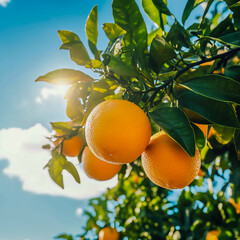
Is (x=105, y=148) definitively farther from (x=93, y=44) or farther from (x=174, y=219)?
(x=174, y=219)

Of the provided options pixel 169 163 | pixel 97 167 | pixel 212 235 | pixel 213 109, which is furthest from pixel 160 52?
pixel 212 235

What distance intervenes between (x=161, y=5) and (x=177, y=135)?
540 millimetres

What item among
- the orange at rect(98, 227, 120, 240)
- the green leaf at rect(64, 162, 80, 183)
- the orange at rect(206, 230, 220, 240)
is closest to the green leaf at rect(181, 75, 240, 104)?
the green leaf at rect(64, 162, 80, 183)

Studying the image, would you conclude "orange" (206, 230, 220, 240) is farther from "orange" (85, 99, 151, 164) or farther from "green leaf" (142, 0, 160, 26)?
"green leaf" (142, 0, 160, 26)

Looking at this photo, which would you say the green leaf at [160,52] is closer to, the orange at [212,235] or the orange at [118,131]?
the orange at [118,131]

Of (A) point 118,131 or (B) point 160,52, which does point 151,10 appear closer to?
(B) point 160,52

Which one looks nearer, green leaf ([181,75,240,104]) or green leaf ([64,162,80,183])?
green leaf ([181,75,240,104])

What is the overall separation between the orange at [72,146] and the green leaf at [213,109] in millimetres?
785

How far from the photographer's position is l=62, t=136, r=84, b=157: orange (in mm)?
1391

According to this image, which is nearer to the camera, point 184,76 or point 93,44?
point 93,44

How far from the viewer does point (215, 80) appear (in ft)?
2.44

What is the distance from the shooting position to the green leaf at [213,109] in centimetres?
75

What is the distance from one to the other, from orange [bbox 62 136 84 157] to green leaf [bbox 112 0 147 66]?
29.5 inches

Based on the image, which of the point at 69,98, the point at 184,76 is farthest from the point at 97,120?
the point at 184,76
